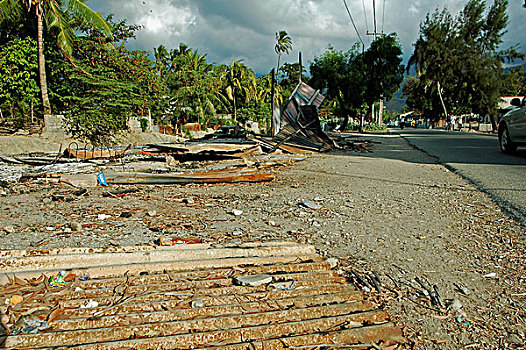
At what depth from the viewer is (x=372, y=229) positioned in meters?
3.42

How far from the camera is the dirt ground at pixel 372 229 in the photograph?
198 centimetres

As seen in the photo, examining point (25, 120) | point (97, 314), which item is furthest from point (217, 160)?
point (25, 120)

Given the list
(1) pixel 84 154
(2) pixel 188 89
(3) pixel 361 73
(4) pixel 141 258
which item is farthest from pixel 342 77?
(4) pixel 141 258

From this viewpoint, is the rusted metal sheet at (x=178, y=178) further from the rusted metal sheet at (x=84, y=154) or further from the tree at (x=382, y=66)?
the tree at (x=382, y=66)

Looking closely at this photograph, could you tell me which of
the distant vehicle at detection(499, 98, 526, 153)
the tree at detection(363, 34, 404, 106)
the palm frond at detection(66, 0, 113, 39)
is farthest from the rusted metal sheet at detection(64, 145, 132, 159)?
the tree at detection(363, 34, 404, 106)

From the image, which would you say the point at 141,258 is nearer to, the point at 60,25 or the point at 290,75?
the point at 60,25

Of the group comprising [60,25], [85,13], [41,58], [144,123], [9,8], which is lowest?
[144,123]

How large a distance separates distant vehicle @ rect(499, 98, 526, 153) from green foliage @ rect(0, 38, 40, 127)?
17.6m

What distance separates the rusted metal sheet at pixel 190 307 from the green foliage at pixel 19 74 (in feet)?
53.8

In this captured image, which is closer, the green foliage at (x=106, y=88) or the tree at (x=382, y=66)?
the green foliage at (x=106, y=88)

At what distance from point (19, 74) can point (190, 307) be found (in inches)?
700

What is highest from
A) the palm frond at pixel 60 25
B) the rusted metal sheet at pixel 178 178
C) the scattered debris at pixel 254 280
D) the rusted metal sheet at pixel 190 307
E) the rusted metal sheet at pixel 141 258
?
the palm frond at pixel 60 25

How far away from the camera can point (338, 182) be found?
6.02m

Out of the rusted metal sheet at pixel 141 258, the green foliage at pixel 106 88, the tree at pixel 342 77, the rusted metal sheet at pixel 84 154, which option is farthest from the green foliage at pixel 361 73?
the rusted metal sheet at pixel 141 258
